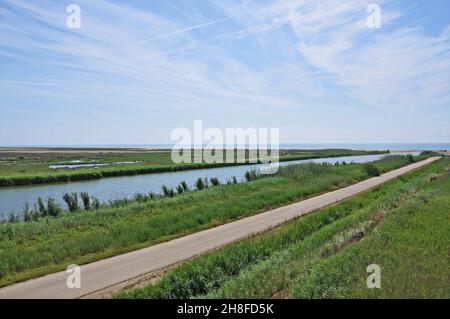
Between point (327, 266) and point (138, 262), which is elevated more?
point (327, 266)

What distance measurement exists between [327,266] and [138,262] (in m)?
6.02

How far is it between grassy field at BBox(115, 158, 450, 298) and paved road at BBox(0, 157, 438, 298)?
1.51 meters

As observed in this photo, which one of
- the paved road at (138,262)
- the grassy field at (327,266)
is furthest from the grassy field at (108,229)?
the grassy field at (327,266)

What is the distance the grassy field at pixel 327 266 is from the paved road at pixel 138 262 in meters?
1.51

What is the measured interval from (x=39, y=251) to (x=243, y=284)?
8.06 m

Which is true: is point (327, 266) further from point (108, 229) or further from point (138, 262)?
point (108, 229)

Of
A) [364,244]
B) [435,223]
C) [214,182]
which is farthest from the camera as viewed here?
[214,182]

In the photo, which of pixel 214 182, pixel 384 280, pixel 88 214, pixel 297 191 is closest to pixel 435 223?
pixel 384 280

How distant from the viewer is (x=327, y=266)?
8.64m

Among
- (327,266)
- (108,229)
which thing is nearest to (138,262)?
(108,229)

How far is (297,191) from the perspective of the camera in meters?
27.0

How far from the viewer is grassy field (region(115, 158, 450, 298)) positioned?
24.7 feet

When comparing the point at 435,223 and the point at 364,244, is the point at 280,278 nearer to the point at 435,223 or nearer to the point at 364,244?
the point at 364,244
